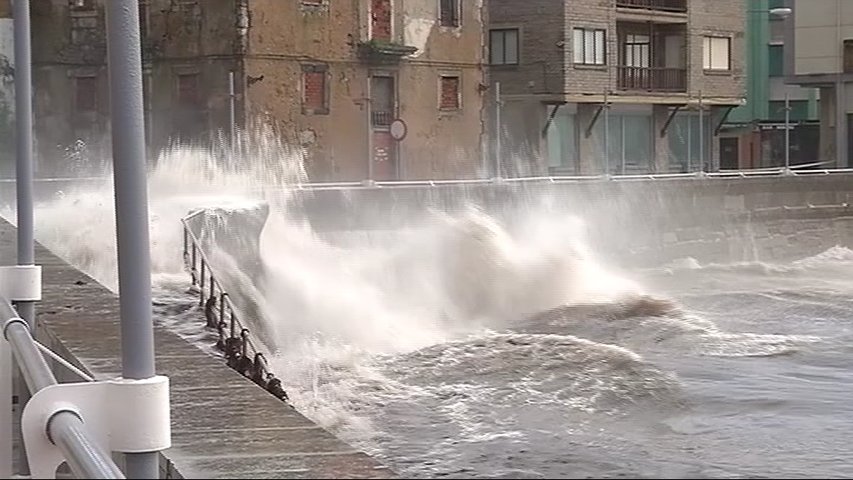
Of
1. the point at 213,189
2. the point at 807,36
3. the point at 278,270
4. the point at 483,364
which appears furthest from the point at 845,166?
the point at 483,364

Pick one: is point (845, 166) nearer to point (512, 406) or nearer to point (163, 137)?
point (163, 137)

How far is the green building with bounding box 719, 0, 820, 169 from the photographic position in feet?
130

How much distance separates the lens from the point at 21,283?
16.6 feet

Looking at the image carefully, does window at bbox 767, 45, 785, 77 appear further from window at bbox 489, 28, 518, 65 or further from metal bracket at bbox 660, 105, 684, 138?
window at bbox 489, 28, 518, 65

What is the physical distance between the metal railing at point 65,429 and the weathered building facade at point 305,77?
2205 cm

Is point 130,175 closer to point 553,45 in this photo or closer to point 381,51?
point 381,51

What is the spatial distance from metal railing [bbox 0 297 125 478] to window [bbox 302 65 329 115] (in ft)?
82.5

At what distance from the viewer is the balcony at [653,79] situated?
112ft

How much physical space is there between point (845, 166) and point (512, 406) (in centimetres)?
2816

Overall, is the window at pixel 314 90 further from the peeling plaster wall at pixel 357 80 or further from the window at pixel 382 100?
the window at pixel 382 100

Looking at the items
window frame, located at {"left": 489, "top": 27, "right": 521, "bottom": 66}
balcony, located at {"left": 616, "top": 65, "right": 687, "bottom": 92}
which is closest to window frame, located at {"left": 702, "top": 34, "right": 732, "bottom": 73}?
balcony, located at {"left": 616, "top": 65, "right": 687, "bottom": 92}

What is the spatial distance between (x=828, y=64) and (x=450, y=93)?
10418 millimetres

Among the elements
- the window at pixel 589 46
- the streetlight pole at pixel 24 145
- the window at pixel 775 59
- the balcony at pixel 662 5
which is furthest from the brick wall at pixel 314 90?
the streetlight pole at pixel 24 145

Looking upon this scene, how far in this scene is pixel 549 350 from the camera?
455 inches
